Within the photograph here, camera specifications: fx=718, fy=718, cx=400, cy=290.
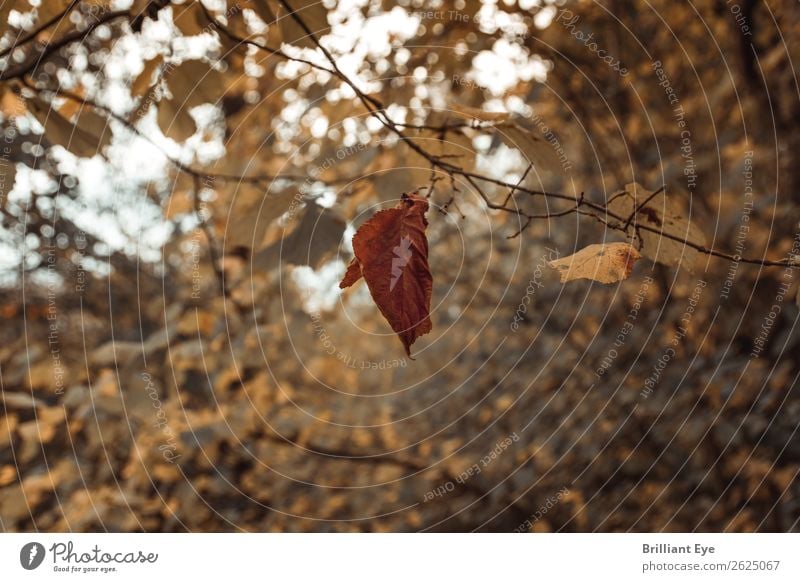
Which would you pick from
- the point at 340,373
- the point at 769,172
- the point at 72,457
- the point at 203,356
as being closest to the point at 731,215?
the point at 769,172

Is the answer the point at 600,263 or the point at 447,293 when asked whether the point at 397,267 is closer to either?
the point at 600,263

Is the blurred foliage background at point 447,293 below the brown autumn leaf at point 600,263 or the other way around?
the other way around

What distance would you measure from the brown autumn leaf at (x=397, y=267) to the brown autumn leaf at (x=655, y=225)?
0.13 m

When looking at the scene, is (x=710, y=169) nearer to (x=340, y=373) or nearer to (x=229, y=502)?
(x=340, y=373)

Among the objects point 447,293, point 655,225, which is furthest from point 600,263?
point 447,293

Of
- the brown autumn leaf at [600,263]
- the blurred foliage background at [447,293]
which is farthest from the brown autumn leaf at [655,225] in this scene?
the blurred foliage background at [447,293]

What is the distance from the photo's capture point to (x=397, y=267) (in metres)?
0.43

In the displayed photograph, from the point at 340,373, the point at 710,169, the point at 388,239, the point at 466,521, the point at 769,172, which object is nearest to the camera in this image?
the point at 388,239

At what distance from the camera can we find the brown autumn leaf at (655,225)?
1.55ft

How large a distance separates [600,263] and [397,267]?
4.8 inches

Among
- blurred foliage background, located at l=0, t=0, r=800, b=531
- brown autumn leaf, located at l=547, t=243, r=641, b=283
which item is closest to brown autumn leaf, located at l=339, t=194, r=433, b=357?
brown autumn leaf, located at l=547, t=243, r=641, b=283

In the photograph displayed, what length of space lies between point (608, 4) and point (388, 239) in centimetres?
111

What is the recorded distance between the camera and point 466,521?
165 cm

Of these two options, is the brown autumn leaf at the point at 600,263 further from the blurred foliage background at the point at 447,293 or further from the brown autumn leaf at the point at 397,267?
the blurred foliage background at the point at 447,293
